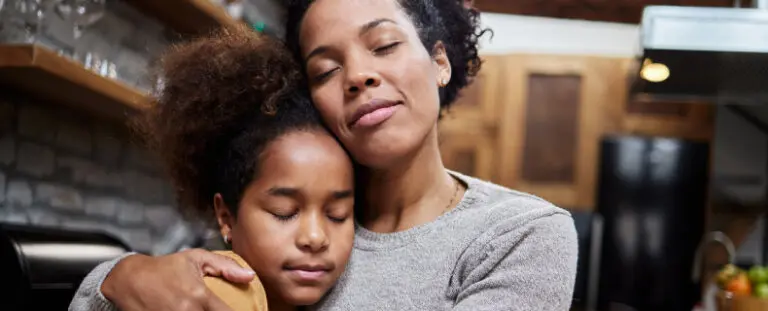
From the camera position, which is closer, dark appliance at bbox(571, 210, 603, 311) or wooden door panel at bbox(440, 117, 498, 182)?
dark appliance at bbox(571, 210, 603, 311)

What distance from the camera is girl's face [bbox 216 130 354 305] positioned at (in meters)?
1.01

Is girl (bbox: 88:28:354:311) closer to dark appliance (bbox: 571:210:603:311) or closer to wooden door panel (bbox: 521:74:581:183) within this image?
dark appliance (bbox: 571:210:603:311)

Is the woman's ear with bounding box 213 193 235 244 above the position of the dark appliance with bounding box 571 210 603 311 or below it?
above

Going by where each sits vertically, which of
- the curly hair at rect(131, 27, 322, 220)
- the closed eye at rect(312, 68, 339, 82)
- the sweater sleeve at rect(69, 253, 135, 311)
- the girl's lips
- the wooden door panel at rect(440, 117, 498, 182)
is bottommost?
the wooden door panel at rect(440, 117, 498, 182)

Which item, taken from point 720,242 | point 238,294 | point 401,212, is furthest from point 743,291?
point 238,294

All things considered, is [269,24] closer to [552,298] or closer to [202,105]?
[202,105]

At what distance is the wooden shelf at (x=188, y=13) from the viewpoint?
7.01ft

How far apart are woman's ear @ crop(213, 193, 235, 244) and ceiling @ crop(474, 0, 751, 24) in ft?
10.0

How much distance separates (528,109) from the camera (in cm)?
432

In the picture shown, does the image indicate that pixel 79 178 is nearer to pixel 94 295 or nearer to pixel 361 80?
pixel 94 295

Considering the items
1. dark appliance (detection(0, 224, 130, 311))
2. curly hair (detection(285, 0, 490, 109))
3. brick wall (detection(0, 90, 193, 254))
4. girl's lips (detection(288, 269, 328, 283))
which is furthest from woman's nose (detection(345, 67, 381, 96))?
brick wall (detection(0, 90, 193, 254))

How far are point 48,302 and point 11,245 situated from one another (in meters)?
0.13

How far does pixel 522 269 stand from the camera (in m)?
0.92

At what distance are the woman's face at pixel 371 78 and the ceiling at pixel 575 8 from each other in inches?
118
